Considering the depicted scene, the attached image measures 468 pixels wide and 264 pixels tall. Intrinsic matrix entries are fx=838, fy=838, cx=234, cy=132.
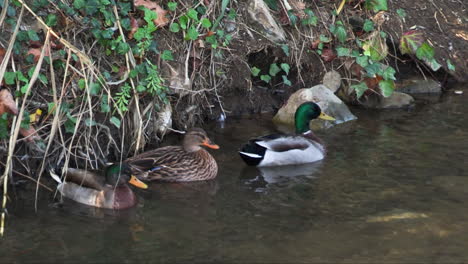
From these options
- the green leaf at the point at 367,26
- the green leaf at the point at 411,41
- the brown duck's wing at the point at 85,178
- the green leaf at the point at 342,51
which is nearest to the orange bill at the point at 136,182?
the brown duck's wing at the point at 85,178

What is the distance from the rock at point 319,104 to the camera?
29.0 ft

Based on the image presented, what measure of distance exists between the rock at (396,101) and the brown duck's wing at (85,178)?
398 cm

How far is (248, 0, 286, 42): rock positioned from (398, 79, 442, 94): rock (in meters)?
2.06

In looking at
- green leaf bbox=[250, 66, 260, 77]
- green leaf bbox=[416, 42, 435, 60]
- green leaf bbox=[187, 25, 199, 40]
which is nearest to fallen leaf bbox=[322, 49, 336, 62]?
green leaf bbox=[250, 66, 260, 77]

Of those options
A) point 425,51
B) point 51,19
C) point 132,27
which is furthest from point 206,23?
point 425,51

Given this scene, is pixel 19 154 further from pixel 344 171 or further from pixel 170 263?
pixel 344 171

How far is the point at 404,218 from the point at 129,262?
204 cm

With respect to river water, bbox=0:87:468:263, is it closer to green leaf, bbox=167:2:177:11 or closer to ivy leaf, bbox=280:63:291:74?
ivy leaf, bbox=280:63:291:74

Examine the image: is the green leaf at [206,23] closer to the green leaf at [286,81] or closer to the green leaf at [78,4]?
the green leaf at [78,4]

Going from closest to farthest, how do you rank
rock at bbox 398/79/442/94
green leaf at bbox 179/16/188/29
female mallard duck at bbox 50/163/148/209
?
female mallard duck at bbox 50/163/148/209
green leaf at bbox 179/16/188/29
rock at bbox 398/79/442/94

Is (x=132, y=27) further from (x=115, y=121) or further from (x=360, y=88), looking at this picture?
(x=360, y=88)

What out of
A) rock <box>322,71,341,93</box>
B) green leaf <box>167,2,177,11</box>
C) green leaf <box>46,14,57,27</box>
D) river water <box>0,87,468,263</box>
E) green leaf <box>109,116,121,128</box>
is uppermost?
green leaf <box>167,2,177,11</box>

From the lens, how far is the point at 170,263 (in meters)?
5.16

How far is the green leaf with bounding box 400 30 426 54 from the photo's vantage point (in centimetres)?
955
